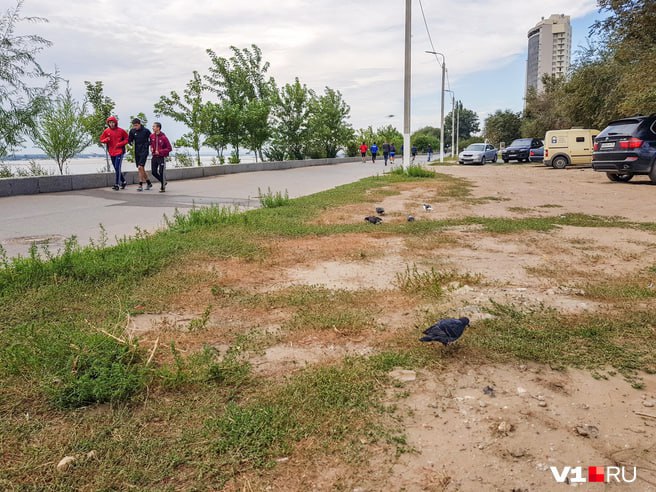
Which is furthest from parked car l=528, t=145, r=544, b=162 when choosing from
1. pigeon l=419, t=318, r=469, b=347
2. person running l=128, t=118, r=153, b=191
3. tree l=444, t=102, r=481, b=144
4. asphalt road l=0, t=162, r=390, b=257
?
tree l=444, t=102, r=481, b=144

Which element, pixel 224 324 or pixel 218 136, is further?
pixel 218 136

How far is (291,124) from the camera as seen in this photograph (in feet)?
119

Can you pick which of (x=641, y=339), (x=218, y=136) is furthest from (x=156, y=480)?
(x=218, y=136)

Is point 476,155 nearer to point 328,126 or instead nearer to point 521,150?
point 521,150

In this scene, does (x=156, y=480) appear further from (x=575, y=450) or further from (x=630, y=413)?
(x=630, y=413)

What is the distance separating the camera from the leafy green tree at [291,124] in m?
35.2

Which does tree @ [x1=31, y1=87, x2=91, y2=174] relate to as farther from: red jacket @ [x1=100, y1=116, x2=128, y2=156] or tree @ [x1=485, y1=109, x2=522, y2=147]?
tree @ [x1=485, y1=109, x2=522, y2=147]

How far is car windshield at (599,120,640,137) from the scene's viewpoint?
1338 cm

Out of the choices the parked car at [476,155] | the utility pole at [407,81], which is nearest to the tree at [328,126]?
the parked car at [476,155]

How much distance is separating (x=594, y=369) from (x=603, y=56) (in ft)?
107

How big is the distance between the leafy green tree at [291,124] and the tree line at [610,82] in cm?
1779

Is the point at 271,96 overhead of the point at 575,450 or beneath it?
overhead

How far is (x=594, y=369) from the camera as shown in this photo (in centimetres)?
259

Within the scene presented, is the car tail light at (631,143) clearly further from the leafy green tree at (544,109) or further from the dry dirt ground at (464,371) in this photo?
the leafy green tree at (544,109)
